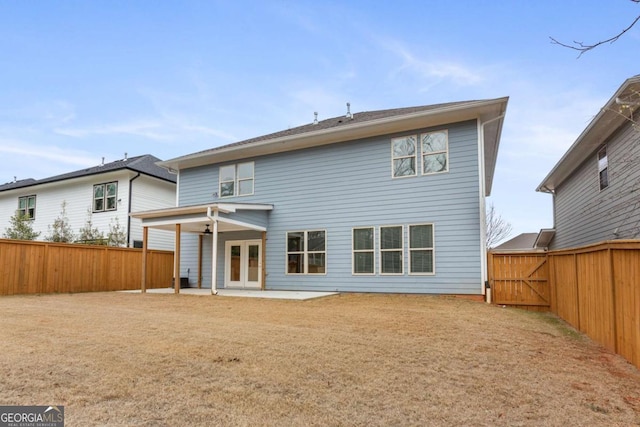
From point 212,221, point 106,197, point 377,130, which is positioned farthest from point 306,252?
point 106,197

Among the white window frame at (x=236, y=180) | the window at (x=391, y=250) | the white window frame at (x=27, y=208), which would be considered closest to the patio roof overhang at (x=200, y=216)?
the white window frame at (x=236, y=180)

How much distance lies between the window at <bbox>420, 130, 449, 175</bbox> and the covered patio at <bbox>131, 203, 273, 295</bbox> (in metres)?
5.24

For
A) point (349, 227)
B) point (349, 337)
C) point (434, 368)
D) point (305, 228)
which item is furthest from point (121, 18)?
point (434, 368)

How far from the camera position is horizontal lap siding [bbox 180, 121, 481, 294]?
33.6 ft

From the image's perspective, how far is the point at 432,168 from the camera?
424 inches

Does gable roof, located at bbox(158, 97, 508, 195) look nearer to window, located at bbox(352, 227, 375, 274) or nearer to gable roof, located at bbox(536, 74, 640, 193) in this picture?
gable roof, located at bbox(536, 74, 640, 193)

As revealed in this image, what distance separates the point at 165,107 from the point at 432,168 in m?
13.3

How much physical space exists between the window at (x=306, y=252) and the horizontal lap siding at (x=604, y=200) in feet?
24.4

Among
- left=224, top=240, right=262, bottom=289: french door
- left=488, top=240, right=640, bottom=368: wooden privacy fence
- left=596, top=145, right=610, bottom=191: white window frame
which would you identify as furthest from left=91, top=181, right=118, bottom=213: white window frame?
left=596, top=145, right=610, bottom=191: white window frame

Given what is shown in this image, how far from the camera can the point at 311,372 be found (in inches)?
141

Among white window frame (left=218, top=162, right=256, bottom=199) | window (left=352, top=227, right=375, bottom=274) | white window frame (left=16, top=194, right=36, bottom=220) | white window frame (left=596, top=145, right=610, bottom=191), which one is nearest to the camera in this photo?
white window frame (left=596, top=145, right=610, bottom=191)

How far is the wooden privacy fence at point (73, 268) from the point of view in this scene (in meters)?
10.9

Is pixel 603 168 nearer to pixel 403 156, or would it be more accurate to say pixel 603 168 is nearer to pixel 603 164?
pixel 603 164

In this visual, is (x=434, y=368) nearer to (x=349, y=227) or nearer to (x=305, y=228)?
(x=349, y=227)
